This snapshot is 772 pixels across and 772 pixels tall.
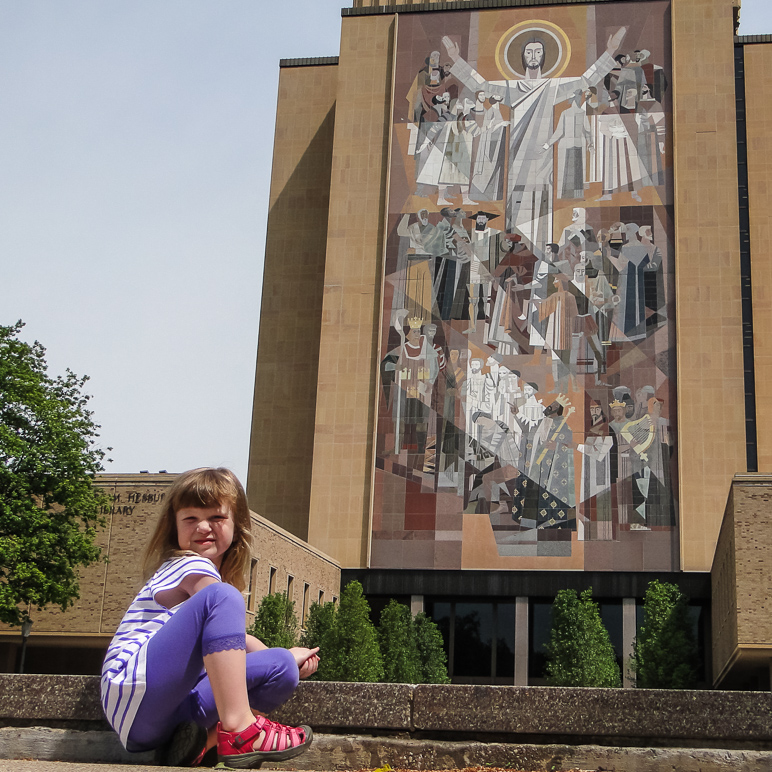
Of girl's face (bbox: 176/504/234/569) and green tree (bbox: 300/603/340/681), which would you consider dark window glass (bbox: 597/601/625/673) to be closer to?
green tree (bbox: 300/603/340/681)

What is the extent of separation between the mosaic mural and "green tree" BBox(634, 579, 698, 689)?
4690 mm

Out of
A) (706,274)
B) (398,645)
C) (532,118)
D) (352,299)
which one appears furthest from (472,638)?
(532,118)

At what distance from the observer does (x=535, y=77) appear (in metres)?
56.5

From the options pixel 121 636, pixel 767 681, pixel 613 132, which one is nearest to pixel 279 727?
pixel 121 636

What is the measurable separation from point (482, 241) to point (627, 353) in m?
9.04

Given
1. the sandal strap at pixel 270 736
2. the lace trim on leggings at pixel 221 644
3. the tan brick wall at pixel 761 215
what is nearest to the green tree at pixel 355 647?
the tan brick wall at pixel 761 215

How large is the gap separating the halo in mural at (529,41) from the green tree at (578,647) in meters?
27.2

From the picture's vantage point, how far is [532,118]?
183ft

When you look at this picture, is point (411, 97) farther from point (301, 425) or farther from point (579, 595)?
point (579, 595)

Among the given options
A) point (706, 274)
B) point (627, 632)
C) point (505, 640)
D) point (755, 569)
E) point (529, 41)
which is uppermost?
point (529, 41)

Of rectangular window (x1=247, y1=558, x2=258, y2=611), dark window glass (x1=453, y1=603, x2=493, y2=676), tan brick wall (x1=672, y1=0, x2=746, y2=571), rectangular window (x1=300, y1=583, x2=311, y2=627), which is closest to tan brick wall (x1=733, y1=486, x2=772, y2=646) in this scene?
tan brick wall (x1=672, y1=0, x2=746, y2=571)

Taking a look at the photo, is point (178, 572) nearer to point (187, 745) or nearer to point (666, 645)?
→ point (187, 745)

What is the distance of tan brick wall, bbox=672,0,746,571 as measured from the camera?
164 ft

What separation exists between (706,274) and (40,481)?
111 feet
